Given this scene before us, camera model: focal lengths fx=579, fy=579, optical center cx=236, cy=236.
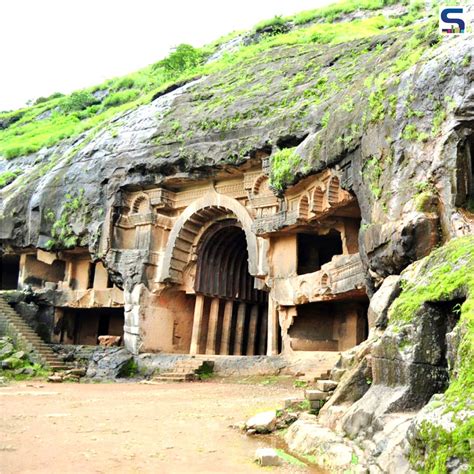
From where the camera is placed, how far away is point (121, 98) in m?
40.0

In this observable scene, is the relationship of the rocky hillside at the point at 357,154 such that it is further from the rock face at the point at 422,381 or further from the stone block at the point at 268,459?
the stone block at the point at 268,459

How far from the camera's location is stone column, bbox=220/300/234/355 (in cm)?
2278

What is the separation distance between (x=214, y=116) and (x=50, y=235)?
9224mm

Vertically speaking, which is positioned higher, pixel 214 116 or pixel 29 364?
pixel 214 116

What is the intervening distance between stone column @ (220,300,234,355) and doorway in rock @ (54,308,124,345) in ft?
20.7

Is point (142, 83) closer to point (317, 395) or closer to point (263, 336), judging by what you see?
point (263, 336)

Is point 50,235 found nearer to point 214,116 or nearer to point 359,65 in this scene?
point 214,116

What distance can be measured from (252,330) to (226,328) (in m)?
1.54

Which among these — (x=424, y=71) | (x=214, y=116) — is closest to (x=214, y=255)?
(x=214, y=116)

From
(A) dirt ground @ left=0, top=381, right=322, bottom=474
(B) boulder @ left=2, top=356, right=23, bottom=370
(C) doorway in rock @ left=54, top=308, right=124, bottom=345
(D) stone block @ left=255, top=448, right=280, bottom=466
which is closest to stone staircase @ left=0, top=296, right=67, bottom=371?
(B) boulder @ left=2, top=356, right=23, bottom=370

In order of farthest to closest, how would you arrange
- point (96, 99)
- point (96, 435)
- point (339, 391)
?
point (96, 99) → point (96, 435) → point (339, 391)

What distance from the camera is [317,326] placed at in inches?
768

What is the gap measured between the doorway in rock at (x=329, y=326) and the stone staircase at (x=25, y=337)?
8.96 metres

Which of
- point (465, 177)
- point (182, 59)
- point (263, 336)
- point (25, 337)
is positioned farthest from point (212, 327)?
point (182, 59)
